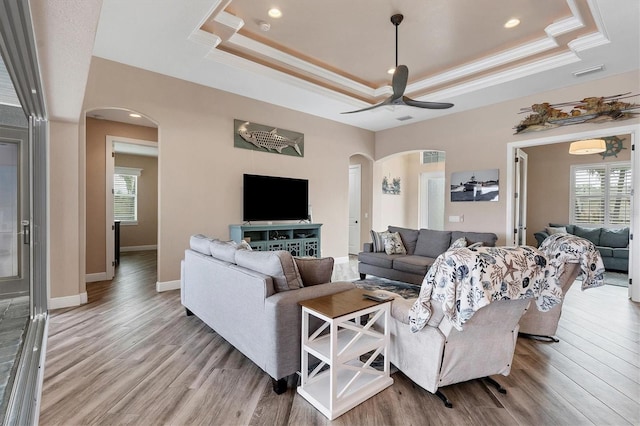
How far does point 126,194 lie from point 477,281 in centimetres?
927

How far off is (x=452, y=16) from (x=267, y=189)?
3572 millimetres

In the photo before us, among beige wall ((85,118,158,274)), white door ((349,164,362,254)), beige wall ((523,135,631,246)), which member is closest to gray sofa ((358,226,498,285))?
white door ((349,164,362,254))

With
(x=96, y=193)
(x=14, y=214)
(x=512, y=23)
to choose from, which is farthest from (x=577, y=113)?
(x=96, y=193)

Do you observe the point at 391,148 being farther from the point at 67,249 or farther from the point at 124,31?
the point at 67,249

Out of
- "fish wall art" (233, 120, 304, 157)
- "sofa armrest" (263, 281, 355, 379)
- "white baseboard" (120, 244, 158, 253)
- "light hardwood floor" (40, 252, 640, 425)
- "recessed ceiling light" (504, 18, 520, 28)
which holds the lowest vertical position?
"light hardwood floor" (40, 252, 640, 425)

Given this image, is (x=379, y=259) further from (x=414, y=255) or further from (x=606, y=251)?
(x=606, y=251)

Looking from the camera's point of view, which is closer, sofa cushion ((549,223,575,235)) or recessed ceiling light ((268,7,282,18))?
recessed ceiling light ((268,7,282,18))

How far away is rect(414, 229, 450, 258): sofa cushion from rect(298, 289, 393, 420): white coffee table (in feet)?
9.54

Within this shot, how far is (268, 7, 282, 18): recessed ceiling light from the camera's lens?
3278 mm

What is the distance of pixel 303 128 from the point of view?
6.07m

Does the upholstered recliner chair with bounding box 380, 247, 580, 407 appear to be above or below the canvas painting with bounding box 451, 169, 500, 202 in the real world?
below

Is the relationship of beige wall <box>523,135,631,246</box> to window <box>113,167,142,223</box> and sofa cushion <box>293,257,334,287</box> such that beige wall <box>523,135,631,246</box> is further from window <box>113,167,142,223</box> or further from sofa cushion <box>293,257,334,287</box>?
window <box>113,167,142,223</box>

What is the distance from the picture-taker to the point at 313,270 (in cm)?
241

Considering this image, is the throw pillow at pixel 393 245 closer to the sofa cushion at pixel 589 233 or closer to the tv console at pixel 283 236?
the tv console at pixel 283 236
